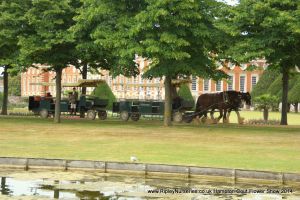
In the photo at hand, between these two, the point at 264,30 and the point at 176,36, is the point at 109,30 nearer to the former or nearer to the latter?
the point at 176,36

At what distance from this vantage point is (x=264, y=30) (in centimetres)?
2750

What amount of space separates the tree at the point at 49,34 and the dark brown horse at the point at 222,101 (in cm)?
847

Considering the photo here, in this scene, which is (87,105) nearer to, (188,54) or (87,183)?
(188,54)

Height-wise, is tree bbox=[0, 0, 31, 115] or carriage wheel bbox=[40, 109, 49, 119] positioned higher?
tree bbox=[0, 0, 31, 115]

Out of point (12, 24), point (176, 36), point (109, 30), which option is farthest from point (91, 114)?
point (176, 36)

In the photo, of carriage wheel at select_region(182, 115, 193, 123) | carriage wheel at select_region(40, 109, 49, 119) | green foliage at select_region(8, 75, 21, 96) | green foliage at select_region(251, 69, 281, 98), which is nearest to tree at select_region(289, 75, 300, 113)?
green foliage at select_region(251, 69, 281, 98)

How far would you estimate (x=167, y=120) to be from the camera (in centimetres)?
3094

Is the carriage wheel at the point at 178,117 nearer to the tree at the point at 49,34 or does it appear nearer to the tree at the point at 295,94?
the tree at the point at 49,34

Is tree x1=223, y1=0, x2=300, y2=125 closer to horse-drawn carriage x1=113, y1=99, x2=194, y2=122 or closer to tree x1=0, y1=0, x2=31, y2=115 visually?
horse-drawn carriage x1=113, y1=99, x2=194, y2=122

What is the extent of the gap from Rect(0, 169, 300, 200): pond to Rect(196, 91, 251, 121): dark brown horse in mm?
20678

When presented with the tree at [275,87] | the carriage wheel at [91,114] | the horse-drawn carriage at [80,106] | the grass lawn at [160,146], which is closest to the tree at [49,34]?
the grass lawn at [160,146]

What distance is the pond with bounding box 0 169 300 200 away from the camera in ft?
38.5

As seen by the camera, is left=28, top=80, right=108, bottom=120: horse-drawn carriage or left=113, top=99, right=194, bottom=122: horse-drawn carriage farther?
left=28, top=80, right=108, bottom=120: horse-drawn carriage

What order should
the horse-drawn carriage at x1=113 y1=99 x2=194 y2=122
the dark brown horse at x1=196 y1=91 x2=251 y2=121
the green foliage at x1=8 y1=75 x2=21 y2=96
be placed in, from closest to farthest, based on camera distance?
the dark brown horse at x1=196 y1=91 x2=251 y2=121 → the horse-drawn carriage at x1=113 y1=99 x2=194 y2=122 → the green foliage at x1=8 y1=75 x2=21 y2=96
